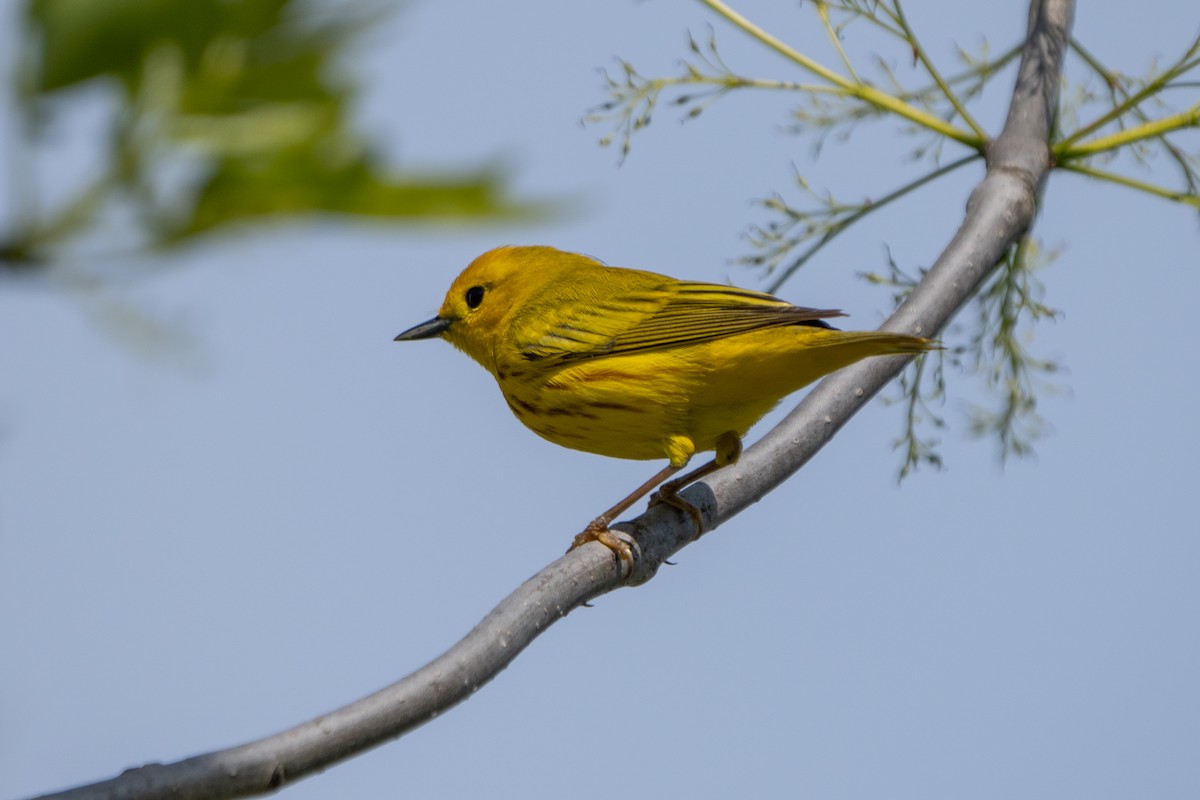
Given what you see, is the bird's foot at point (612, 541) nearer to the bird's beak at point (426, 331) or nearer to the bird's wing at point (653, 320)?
the bird's wing at point (653, 320)

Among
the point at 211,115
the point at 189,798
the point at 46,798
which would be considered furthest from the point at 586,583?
the point at 211,115

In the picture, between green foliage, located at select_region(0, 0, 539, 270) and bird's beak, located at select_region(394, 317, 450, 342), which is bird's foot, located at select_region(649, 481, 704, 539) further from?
green foliage, located at select_region(0, 0, 539, 270)

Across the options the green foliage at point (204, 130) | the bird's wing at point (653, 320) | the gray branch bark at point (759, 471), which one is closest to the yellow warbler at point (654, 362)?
the bird's wing at point (653, 320)

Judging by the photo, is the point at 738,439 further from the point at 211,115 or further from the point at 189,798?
the point at 211,115

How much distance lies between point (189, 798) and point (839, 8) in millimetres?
3083

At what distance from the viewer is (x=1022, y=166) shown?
402 cm

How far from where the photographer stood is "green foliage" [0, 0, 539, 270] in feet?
2.44

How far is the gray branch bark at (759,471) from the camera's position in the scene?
200 centimetres

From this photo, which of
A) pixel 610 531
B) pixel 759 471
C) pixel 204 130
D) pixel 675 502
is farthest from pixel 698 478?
pixel 204 130

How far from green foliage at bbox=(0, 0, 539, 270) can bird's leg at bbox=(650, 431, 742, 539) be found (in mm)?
3183

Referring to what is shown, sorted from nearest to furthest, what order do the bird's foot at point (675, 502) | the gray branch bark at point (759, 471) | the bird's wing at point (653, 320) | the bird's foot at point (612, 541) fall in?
the gray branch bark at point (759, 471), the bird's foot at point (612, 541), the bird's foot at point (675, 502), the bird's wing at point (653, 320)

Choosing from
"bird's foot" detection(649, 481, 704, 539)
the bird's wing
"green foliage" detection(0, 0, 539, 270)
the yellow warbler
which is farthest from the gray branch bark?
"green foliage" detection(0, 0, 539, 270)

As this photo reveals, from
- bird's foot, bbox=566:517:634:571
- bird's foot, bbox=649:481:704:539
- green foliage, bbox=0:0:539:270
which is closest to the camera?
green foliage, bbox=0:0:539:270

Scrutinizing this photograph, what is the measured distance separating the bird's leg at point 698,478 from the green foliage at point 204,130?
10.4ft
